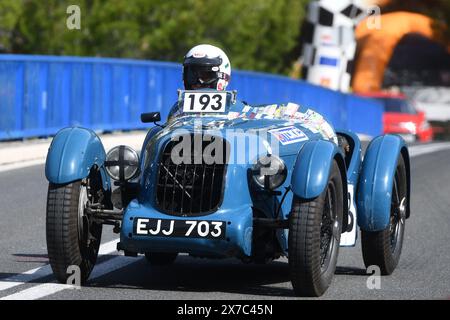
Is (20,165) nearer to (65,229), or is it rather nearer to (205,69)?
(205,69)

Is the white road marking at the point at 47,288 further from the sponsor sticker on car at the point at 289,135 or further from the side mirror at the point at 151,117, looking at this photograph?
the sponsor sticker on car at the point at 289,135

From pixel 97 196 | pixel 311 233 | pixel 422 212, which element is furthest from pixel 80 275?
pixel 422 212

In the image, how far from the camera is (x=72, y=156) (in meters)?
7.99

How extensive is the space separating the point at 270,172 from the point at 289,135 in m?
0.61

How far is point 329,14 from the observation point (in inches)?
1506

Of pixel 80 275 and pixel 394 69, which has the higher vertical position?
pixel 80 275

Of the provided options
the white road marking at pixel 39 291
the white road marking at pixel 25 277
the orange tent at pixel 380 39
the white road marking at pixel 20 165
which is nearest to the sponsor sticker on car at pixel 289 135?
the white road marking at pixel 39 291

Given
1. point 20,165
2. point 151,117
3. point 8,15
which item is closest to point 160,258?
point 151,117

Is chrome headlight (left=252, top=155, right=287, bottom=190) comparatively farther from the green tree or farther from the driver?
the green tree

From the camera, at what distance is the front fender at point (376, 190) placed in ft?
28.0

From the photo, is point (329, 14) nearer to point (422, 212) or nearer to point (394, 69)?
point (394, 69)

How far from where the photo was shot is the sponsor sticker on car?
325 inches

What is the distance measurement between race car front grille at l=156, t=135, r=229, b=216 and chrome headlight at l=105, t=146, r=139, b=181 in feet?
1.32

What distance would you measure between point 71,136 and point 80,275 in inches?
36.3
